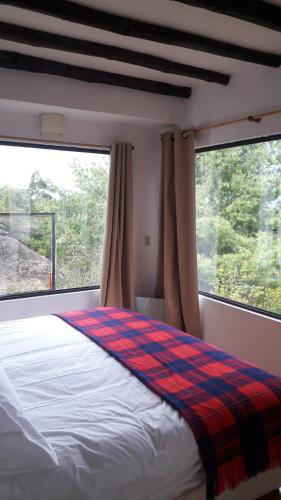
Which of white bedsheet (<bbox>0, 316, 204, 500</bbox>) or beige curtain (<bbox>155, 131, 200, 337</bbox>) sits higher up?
beige curtain (<bbox>155, 131, 200, 337</bbox>)

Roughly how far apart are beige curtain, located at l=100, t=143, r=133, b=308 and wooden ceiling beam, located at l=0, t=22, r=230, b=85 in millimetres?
906

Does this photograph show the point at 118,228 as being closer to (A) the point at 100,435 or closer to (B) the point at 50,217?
(B) the point at 50,217

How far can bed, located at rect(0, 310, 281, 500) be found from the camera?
1.26 m

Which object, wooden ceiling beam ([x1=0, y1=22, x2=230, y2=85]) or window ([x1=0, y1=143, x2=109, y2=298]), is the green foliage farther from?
wooden ceiling beam ([x1=0, y1=22, x2=230, y2=85])

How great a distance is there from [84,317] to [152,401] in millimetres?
1178

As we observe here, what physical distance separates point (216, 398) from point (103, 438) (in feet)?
1.74

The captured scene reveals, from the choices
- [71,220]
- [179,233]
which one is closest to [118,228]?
[71,220]

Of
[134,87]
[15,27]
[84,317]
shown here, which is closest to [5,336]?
[84,317]

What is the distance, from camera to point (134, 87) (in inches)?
133

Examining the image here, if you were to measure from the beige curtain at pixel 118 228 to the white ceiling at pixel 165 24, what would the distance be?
0.81m

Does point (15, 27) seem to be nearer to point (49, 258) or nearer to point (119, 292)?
point (49, 258)

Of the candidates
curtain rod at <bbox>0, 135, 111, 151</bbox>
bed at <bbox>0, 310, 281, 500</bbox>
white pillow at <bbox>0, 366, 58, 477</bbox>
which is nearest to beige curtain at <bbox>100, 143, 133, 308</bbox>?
curtain rod at <bbox>0, 135, 111, 151</bbox>

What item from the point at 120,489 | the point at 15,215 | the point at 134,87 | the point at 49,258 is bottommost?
the point at 120,489

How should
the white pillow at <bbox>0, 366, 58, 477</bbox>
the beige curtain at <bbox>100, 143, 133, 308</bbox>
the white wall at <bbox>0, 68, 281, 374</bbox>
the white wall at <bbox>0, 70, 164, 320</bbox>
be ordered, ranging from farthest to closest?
the beige curtain at <bbox>100, 143, 133, 308</bbox>, the white wall at <bbox>0, 70, 164, 320</bbox>, the white wall at <bbox>0, 68, 281, 374</bbox>, the white pillow at <bbox>0, 366, 58, 477</bbox>
